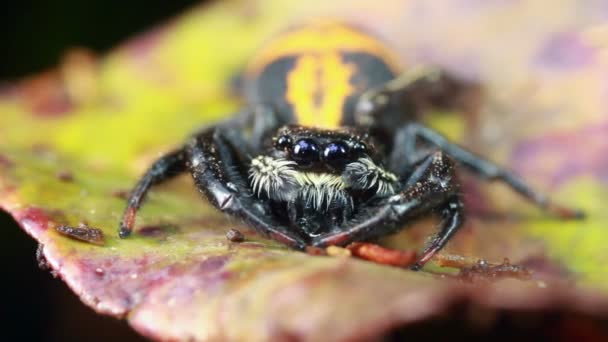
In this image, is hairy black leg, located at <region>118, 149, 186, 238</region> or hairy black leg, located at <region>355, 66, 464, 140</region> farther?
hairy black leg, located at <region>355, 66, 464, 140</region>

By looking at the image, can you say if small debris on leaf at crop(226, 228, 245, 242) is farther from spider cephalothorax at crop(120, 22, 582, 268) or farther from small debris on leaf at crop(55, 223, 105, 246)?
small debris on leaf at crop(55, 223, 105, 246)

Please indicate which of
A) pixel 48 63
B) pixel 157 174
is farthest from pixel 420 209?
pixel 48 63

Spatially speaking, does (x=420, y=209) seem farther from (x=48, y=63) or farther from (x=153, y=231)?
(x=48, y=63)

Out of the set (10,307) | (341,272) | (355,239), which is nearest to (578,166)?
(355,239)

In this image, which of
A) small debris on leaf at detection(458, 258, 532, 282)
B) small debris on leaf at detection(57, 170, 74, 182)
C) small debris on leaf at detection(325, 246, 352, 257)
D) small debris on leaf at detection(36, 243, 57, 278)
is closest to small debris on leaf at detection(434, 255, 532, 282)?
small debris on leaf at detection(458, 258, 532, 282)

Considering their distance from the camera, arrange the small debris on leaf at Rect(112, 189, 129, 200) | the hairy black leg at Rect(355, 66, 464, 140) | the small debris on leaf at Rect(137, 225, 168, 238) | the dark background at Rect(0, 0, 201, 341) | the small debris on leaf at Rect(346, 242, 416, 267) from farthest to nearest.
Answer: the dark background at Rect(0, 0, 201, 341), the hairy black leg at Rect(355, 66, 464, 140), the small debris on leaf at Rect(112, 189, 129, 200), the small debris on leaf at Rect(137, 225, 168, 238), the small debris on leaf at Rect(346, 242, 416, 267)

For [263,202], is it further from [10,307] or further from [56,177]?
[10,307]
